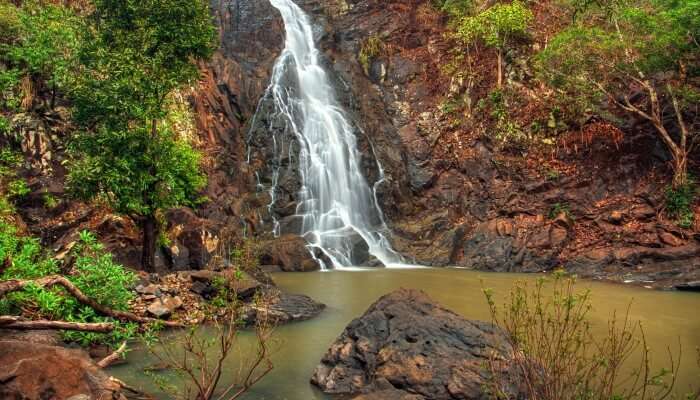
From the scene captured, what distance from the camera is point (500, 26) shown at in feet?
71.9

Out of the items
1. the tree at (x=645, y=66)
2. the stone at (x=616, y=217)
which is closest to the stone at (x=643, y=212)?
the stone at (x=616, y=217)

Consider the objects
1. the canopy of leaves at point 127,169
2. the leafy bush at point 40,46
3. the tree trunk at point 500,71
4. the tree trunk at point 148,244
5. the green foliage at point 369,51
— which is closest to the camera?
the canopy of leaves at point 127,169

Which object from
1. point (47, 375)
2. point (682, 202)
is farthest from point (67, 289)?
point (682, 202)

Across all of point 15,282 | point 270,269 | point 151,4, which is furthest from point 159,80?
point 270,269

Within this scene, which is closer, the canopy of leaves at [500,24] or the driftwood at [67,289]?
the driftwood at [67,289]

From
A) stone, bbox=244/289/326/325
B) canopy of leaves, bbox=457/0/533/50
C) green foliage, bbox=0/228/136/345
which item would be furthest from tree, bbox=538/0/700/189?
green foliage, bbox=0/228/136/345

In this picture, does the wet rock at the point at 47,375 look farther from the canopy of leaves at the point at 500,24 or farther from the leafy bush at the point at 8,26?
the canopy of leaves at the point at 500,24

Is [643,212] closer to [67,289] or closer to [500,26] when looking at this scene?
[500,26]

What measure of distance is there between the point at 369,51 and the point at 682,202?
16630 mm

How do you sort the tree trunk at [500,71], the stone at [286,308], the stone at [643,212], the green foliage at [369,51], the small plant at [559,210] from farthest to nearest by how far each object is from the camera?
1. the green foliage at [369,51]
2. the tree trunk at [500,71]
3. the small plant at [559,210]
4. the stone at [643,212]
5. the stone at [286,308]

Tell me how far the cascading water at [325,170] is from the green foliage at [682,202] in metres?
9.10

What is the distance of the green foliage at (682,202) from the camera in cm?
1553

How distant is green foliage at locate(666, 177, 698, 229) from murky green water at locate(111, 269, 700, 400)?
4385mm

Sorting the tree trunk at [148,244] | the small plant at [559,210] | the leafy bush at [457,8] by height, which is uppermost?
the leafy bush at [457,8]
